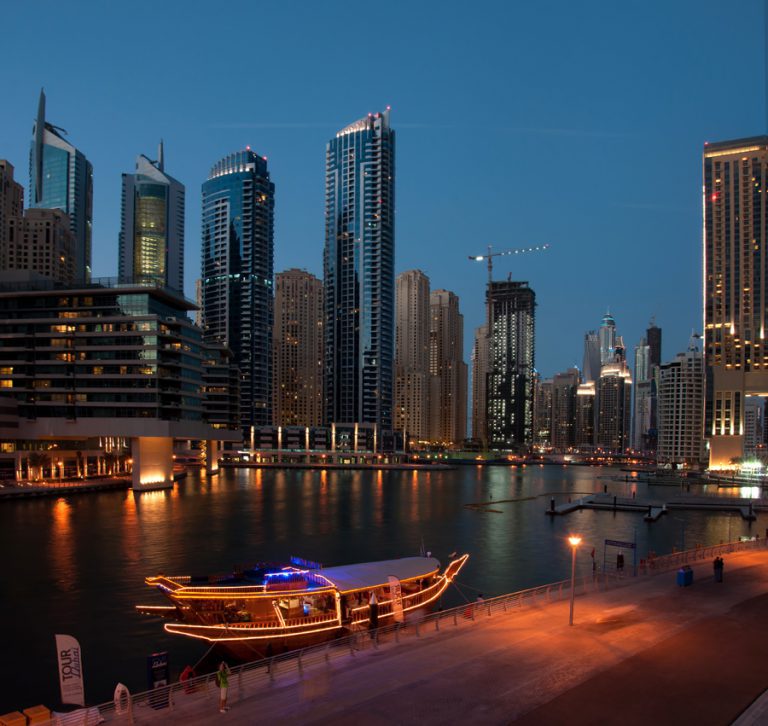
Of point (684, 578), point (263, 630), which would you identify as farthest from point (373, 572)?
point (684, 578)

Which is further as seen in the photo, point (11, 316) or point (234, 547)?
point (11, 316)

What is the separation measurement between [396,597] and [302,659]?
998 cm

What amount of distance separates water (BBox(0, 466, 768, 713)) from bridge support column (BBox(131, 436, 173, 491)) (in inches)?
142

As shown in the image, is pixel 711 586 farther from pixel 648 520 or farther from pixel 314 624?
pixel 648 520

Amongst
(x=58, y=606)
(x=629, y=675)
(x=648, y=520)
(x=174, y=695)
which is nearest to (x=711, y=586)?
(x=629, y=675)

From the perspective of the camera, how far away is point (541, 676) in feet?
72.0

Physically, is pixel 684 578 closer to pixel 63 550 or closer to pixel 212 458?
pixel 63 550

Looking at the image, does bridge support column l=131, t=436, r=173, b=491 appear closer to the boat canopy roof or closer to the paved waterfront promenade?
the boat canopy roof

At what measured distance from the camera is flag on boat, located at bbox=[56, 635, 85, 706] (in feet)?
64.3

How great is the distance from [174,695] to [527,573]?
3894cm

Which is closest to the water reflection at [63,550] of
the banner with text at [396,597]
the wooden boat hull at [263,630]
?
the wooden boat hull at [263,630]

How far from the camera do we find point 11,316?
11669cm

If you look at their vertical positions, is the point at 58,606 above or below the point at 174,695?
below

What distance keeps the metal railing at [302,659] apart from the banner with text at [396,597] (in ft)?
9.16
